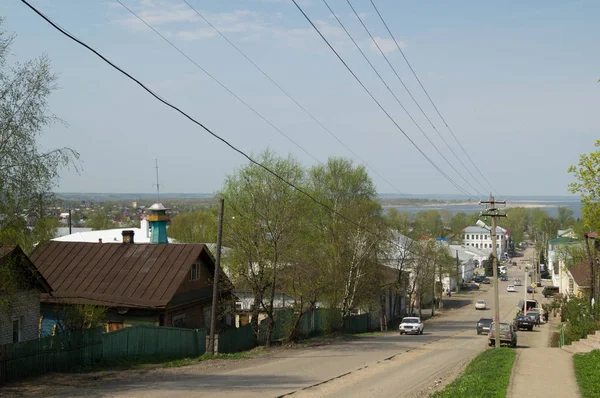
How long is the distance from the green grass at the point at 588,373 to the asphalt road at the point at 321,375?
14.3 feet

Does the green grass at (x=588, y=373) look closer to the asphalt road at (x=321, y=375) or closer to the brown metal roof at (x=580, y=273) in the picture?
the asphalt road at (x=321, y=375)

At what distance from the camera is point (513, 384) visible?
18453mm

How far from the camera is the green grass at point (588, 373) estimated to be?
1631 centimetres

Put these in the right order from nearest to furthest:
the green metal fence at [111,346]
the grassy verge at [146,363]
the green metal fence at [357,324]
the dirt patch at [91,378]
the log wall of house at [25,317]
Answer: the dirt patch at [91,378], the green metal fence at [111,346], the log wall of house at [25,317], the grassy verge at [146,363], the green metal fence at [357,324]

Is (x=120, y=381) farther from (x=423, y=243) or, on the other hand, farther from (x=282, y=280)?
(x=423, y=243)

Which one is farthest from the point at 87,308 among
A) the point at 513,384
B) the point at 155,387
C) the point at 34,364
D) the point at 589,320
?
the point at 589,320

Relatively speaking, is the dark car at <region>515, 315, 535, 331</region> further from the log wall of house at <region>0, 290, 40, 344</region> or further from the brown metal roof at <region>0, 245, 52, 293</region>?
the brown metal roof at <region>0, 245, 52, 293</region>

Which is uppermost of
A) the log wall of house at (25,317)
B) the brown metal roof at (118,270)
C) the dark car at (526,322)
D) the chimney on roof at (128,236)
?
the chimney on roof at (128,236)

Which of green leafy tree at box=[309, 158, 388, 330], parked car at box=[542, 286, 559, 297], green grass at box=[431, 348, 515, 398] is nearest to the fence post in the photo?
green grass at box=[431, 348, 515, 398]

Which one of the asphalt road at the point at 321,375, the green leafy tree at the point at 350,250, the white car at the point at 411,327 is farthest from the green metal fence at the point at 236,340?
the white car at the point at 411,327

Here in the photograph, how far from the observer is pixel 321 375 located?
77.5 feet

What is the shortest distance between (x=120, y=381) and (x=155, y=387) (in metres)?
1.88

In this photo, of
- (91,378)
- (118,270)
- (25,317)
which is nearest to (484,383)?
(91,378)

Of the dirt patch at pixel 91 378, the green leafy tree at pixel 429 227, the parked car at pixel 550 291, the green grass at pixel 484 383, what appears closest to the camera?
the green grass at pixel 484 383
